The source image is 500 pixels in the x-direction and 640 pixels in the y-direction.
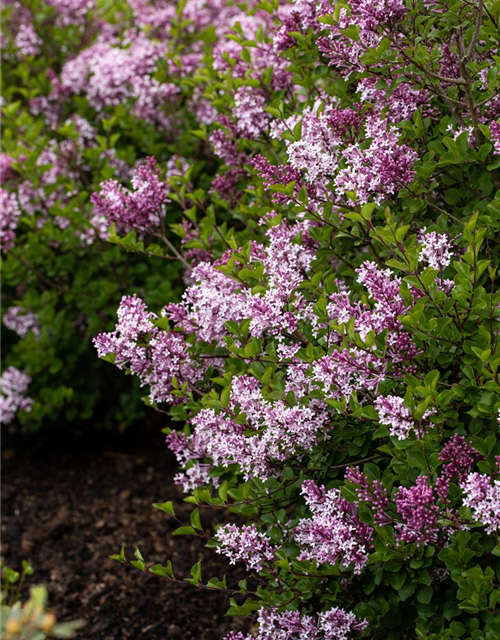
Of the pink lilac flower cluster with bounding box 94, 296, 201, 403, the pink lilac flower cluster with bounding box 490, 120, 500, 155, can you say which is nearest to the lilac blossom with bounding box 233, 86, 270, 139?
the pink lilac flower cluster with bounding box 94, 296, 201, 403

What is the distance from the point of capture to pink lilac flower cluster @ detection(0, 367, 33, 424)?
4.82 m

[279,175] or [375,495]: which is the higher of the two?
[279,175]

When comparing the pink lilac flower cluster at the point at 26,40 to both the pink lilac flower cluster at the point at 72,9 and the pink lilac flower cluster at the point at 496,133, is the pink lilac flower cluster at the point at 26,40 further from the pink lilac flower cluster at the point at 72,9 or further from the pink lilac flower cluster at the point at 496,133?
the pink lilac flower cluster at the point at 496,133

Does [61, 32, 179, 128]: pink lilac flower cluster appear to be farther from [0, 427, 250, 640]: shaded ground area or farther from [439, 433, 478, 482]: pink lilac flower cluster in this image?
[439, 433, 478, 482]: pink lilac flower cluster

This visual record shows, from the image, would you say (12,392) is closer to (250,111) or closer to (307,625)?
(250,111)

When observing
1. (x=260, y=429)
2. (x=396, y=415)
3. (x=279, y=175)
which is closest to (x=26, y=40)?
(x=279, y=175)

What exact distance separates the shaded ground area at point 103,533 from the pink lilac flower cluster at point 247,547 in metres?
1.15

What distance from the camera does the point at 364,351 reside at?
2.17 metres

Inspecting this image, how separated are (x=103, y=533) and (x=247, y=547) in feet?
6.97

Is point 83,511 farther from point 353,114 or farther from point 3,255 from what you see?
point 353,114

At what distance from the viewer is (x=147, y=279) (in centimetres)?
455

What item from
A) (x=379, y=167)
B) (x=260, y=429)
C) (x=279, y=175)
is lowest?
(x=260, y=429)

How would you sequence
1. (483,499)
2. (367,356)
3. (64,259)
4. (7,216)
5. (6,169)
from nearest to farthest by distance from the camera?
(483,499)
(367,356)
(7,216)
(6,169)
(64,259)

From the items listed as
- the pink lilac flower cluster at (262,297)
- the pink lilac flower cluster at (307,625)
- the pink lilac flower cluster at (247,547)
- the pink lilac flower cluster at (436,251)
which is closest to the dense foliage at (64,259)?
the pink lilac flower cluster at (262,297)
